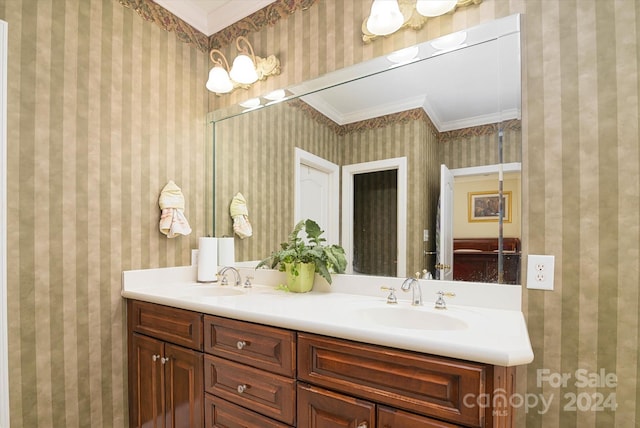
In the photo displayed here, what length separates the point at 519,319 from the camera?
42.9 inches

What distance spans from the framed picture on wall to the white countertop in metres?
0.27

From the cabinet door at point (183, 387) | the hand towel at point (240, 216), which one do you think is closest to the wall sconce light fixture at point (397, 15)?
the hand towel at point (240, 216)

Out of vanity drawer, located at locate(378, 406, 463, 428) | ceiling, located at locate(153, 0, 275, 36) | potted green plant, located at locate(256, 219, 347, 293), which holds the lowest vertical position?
vanity drawer, located at locate(378, 406, 463, 428)

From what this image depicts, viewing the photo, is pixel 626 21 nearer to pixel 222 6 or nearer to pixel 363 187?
pixel 363 187

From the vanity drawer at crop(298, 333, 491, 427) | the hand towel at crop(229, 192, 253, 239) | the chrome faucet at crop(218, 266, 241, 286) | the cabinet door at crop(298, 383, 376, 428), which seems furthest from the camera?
the hand towel at crop(229, 192, 253, 239)

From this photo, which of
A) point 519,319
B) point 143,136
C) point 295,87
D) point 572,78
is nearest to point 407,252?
point 519,319

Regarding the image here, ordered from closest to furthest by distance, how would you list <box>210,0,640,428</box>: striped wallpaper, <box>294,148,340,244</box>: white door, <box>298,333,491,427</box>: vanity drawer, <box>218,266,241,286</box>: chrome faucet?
1. <box>298,333,491,427</box>: vanity drawer
2. <box>210,0,640,428</box>: striped wallpaper
3. <box>294,148,340,244</box>: white door
4. <box>218,266,241,286</box>: chrome faucet

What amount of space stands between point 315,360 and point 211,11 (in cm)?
214

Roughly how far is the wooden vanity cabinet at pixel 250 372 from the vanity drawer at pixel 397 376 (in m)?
0.08

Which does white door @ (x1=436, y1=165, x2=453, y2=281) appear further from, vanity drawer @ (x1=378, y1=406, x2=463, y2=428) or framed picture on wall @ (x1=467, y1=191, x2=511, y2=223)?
vanity drawer @ (x1=378, y1=406, x2=463, y2=428)

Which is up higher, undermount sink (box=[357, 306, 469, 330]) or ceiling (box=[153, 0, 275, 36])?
ceiling (box=[153, 0, 275, 36])

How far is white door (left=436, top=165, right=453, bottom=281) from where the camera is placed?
136cm

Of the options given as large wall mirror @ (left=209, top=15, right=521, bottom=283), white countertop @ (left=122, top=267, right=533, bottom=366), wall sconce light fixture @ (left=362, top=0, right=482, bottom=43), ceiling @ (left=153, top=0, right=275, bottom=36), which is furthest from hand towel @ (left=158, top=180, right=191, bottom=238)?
wall sconce light fixture @ (left=362, top=0, right=482, bottom=43)

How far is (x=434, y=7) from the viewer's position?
4.39 ft
